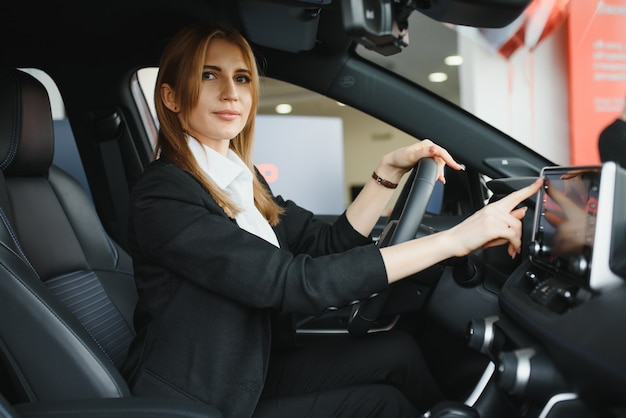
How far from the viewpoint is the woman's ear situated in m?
1.25

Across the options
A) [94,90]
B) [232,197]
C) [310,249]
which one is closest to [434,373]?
[310,249]

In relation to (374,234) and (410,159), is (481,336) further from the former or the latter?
(374,234)

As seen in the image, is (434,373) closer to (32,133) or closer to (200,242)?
(200,242)

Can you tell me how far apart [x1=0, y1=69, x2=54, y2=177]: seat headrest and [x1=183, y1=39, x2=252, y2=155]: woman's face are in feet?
1.01

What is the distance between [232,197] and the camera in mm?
1188

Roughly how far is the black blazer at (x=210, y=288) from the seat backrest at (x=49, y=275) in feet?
0.31

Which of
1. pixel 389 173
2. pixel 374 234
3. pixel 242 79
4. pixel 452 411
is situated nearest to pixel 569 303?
pixel 452 411

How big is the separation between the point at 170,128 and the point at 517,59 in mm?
2522

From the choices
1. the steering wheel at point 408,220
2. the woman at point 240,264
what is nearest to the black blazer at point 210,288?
the woman at point 240,264

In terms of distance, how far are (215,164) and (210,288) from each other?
0.28 metres

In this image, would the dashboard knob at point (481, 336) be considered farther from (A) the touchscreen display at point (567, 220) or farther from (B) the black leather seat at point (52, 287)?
(B) the black leather seat at point (52, 287)

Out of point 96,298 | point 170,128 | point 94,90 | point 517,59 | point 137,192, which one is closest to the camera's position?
point 137,192

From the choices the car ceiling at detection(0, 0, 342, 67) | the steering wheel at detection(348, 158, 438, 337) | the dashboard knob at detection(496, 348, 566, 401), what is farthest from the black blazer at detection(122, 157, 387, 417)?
the car ceiling at detection(0, 0, 342, 67)

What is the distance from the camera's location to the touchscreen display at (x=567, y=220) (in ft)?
2.68
